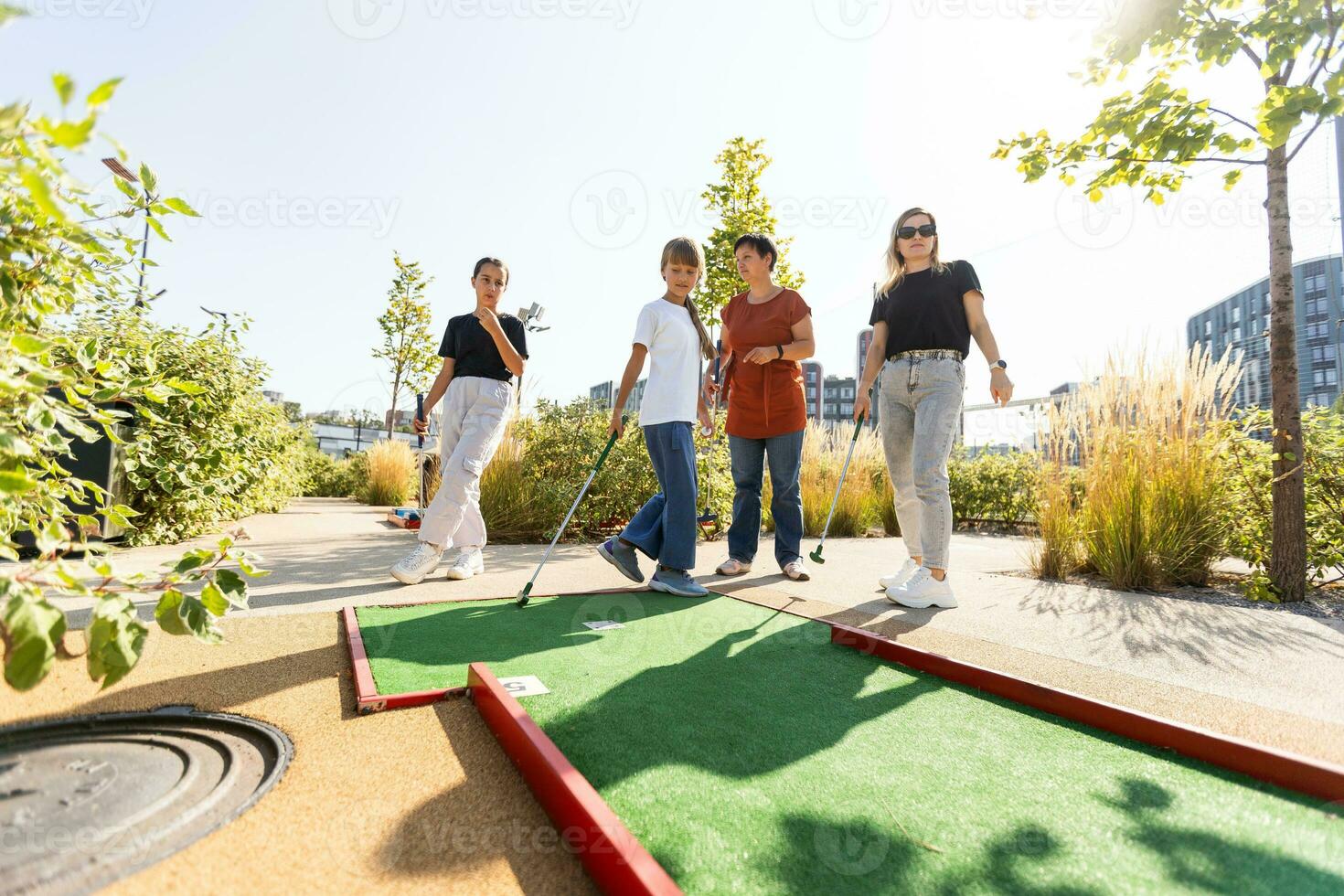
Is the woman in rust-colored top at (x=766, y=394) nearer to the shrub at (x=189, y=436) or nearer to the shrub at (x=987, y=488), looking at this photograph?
the shrub at (x=189, y=436)

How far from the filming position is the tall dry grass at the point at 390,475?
12211mm

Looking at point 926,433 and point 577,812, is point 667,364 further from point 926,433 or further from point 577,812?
point 577,812

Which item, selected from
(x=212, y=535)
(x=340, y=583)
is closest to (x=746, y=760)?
(x=340, y=583)

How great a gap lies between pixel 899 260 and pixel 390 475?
10.9m

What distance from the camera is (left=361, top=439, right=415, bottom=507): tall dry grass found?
12.2 m

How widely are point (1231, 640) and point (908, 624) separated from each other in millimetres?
1318

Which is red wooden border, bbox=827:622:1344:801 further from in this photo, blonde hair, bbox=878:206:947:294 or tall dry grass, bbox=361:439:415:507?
tall dry grass, bbox=361:439:415:507

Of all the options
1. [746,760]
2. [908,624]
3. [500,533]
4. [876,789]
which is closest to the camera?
[876,789]

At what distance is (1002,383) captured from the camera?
11.6ft

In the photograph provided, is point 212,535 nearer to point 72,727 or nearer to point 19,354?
point 72,727

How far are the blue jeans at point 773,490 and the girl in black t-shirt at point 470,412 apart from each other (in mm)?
1568

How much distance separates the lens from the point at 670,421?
11.6ft

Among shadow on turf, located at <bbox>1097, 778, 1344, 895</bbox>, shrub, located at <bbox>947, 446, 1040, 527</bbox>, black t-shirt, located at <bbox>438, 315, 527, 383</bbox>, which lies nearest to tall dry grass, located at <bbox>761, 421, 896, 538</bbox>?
shrub, located at <bbox>947, 446, 1040, 527</bbox>

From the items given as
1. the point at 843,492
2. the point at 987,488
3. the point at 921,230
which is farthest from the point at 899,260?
the point at 987,488
